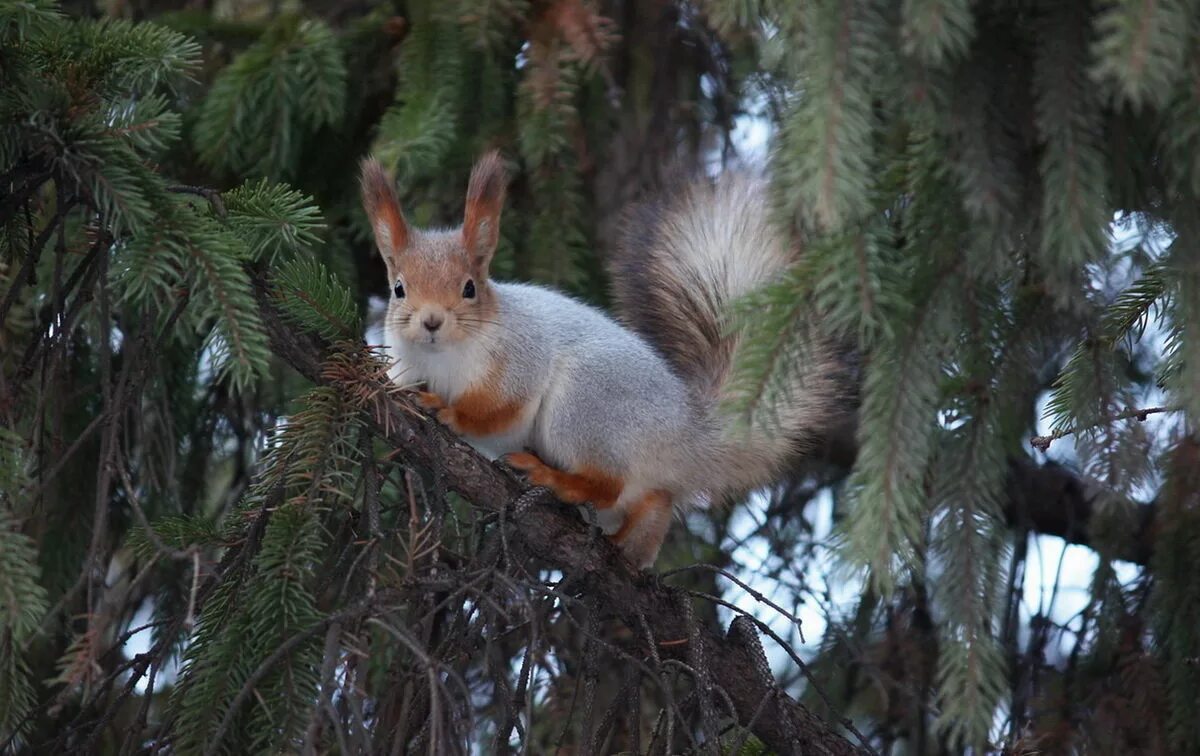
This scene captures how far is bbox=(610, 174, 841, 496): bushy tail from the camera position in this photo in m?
2.08

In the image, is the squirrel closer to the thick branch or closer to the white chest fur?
the white chest fur

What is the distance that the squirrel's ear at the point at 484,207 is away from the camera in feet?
6.51

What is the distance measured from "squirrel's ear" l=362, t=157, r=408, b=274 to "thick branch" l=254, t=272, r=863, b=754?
35 centimetres

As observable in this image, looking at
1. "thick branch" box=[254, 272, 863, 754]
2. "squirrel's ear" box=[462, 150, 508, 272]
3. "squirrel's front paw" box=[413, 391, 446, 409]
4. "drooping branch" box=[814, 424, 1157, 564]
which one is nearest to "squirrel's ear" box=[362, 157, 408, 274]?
"squirrel's ear" box=[462, 150, 508, 272]

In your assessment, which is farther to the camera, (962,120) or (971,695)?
(971,695)

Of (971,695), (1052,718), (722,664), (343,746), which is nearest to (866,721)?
(1052,718)

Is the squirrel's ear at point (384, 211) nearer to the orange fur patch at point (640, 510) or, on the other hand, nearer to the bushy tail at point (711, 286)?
the bushy tail at point (711, 286)

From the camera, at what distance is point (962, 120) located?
1062mm

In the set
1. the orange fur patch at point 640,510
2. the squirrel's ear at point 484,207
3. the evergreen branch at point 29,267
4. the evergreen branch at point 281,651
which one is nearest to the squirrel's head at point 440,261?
the squirrel's ear at point 484,207

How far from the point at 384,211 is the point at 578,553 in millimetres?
603

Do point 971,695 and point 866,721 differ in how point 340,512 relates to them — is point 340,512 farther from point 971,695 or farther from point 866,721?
point 866,721

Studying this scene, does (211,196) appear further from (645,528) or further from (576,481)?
(645,528)

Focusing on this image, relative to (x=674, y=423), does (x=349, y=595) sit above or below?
below

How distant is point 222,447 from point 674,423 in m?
0.98
